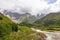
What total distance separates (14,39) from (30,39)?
487cm

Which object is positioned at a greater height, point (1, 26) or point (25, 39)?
point (1, 26)

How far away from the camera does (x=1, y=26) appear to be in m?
43.8

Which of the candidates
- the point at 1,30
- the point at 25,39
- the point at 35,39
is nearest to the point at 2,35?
the point at 1,30

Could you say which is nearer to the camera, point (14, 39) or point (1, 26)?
point (14, 39)

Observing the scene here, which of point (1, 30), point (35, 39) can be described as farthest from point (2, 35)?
point (35, 39)

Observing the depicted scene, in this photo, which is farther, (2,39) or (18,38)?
(18,38)

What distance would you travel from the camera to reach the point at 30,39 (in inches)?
1716

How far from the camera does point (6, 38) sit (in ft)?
131

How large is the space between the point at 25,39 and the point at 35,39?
3239mm

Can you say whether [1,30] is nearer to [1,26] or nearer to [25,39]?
[1,26]

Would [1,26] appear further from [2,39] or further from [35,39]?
[35,39]

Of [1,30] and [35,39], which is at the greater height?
[1,30]

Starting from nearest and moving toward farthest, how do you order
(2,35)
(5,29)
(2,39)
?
(2,39), (2,35), (5,29)

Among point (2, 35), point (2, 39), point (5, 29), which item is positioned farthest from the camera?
point (5, 29)
